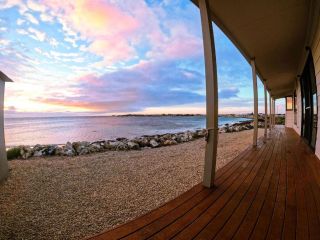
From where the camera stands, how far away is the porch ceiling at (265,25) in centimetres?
262

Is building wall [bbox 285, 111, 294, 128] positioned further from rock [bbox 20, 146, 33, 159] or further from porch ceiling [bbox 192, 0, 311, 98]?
rock [bbox 20, 146, 33, 159]

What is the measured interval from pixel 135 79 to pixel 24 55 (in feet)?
70.4

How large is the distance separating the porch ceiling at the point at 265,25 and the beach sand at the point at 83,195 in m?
2.68

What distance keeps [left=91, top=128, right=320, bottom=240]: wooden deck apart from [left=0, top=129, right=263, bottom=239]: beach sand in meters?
0.57

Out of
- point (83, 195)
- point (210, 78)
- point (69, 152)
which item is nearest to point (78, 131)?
point (69, 152)

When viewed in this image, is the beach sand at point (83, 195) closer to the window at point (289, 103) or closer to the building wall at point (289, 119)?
the building wall at point (289, 119)

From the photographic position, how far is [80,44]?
7.03 m

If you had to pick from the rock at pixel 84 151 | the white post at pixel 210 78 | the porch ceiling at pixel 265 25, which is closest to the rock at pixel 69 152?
the rock at pixel 84 151

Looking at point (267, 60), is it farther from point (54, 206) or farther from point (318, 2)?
point (54, 206)

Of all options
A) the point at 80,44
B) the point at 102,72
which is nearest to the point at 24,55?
the point at 80,44

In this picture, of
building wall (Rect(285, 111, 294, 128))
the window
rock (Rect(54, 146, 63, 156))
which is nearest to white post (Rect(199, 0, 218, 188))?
rock (Rect(54, 146, 63, 156))

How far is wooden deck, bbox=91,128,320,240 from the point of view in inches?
56.5

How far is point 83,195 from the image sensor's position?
2836mm

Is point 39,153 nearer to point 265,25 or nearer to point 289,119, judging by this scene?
point 265,25
